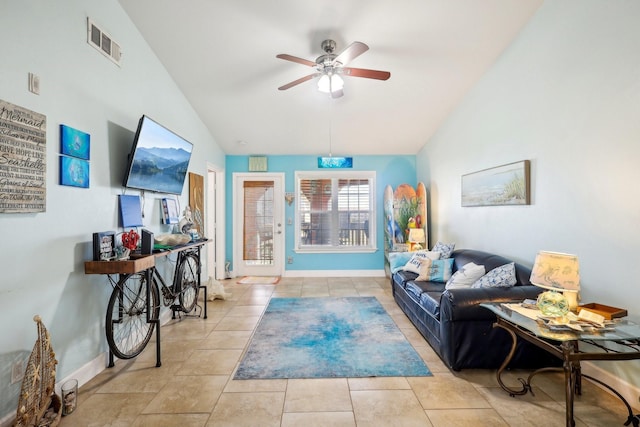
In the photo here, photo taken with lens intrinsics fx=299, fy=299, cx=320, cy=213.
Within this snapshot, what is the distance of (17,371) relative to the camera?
1.74 metres

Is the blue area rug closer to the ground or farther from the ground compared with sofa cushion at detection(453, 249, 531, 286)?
closer to the ground

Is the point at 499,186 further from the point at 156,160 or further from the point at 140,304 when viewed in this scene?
the point at 140,304

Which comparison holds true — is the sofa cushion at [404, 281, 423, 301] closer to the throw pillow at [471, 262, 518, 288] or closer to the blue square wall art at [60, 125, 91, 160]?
the throw pillow at [471, 262, 518, 288]

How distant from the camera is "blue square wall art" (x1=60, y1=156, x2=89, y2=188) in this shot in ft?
6.73

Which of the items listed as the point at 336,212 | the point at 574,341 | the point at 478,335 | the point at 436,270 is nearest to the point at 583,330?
the point at 574,341

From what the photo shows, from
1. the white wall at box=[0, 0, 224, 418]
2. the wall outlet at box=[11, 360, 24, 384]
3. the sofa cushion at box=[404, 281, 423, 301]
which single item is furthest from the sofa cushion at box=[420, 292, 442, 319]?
the wall outlet at box=[11, 360, 24, 384]

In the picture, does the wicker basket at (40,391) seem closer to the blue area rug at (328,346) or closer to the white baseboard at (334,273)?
the blue area rug at (328,346)

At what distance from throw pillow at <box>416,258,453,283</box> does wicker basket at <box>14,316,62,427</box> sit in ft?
10.9

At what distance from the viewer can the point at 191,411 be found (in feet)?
6.31

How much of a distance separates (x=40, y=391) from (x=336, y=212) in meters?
4.74

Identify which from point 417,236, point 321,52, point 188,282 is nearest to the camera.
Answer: point 321,52

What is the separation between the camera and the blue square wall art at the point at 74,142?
80.7 inches

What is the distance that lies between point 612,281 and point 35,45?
4.10 metres

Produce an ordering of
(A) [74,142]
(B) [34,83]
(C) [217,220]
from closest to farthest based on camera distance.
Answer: (B) [34,83], (A) [74,142], (C) [217,220]
